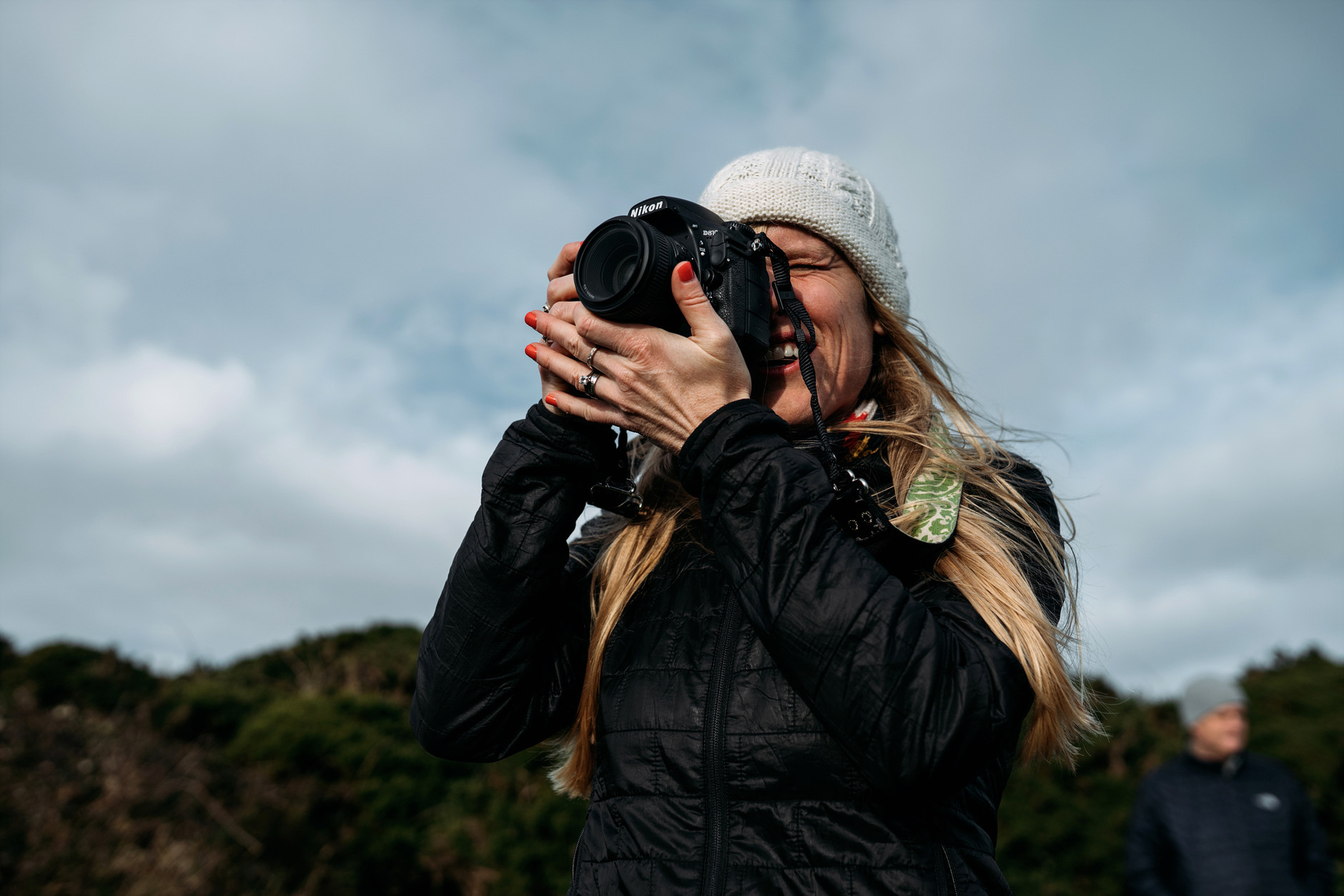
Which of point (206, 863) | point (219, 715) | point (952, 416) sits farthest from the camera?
point (219, 715)

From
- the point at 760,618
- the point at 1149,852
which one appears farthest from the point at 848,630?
the point at 1149,852

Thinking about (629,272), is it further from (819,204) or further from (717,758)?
(717,758)

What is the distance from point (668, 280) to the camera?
144 centimetres

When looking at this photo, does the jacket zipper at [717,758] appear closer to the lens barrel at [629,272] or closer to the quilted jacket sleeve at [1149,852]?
the lens barrel at [629,272]

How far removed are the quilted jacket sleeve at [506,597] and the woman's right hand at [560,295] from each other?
0.14 ft

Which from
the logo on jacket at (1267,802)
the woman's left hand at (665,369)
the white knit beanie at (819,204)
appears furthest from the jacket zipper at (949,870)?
the logo on jacket at (1267,802)

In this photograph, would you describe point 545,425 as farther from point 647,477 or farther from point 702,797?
point 702,797

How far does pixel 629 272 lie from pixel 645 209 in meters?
0.25

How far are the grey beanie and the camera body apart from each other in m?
3.62

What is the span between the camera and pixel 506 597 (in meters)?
1.48

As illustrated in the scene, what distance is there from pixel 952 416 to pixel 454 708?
1.05 meters

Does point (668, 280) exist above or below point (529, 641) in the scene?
above

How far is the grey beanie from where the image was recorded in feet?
13.5

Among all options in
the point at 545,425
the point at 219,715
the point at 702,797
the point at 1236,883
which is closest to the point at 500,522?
the point at 545,425
